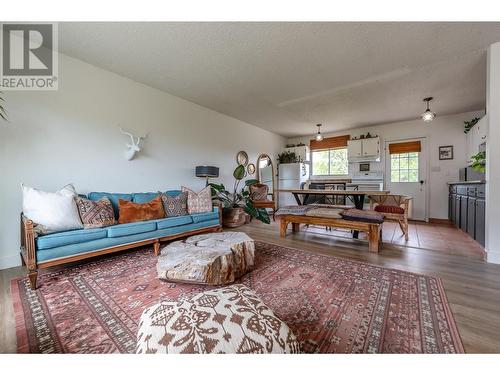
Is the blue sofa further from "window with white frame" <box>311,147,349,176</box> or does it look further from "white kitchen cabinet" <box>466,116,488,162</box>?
"white kitchen cabinet" <box>466,116,488,162</box>

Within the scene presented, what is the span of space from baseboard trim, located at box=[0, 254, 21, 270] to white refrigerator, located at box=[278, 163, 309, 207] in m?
6.00

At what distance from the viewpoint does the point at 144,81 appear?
3.44 meters

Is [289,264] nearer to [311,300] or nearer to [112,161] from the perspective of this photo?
[311,300]

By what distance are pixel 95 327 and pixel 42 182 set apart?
2.21 meters

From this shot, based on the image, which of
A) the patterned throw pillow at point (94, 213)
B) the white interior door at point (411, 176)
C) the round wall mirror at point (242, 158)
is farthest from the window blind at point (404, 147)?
the patterned throw pillow at point (94, 213)

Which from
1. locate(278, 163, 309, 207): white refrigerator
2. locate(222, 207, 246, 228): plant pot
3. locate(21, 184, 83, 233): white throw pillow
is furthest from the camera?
locate(278, 163, 309, 207): white refrigerator

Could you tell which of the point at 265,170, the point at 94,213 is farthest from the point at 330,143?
the point at 94,213

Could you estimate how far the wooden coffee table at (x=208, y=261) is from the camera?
1.80m

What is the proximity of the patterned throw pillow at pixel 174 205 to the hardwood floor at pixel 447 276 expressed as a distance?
4.41 feet

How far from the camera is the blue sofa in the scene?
1.93 m

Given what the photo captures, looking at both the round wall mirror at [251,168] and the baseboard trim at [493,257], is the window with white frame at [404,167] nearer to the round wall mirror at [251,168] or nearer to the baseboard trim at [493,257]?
the baseboard trim at [493,257]

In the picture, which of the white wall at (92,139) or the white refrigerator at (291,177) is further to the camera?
the white refrigerator at (291,177)

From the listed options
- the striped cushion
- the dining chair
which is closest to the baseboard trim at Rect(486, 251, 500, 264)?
the dining chair

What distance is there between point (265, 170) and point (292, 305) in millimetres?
5411
